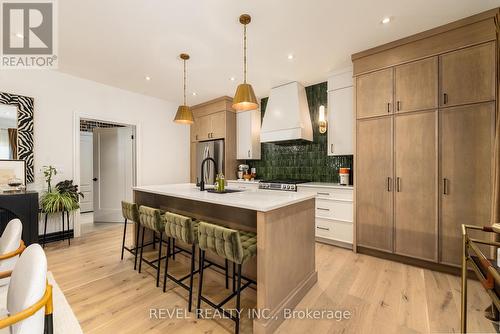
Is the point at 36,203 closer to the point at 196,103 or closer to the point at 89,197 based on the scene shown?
the point at 89,197

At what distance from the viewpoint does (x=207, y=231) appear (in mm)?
1678

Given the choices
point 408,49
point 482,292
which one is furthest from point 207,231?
point 408,49

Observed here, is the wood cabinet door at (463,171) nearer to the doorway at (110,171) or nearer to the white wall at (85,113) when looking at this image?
the white wall at (85,113)

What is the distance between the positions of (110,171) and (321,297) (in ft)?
15.6

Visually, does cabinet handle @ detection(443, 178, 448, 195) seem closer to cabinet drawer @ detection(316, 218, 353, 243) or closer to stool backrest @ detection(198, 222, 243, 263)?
cabinet drawer @ detection(316, 218, 353, 243)

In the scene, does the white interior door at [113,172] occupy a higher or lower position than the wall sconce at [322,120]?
lower

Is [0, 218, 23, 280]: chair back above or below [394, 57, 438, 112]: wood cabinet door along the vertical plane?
below

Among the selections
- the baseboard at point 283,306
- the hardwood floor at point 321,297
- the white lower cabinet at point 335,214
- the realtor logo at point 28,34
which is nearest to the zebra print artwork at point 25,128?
the realtor logo at point 28,34

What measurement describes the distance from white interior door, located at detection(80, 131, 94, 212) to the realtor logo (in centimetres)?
244

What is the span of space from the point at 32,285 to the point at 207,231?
962 millimetres

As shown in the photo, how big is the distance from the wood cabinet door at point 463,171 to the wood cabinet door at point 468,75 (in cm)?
10

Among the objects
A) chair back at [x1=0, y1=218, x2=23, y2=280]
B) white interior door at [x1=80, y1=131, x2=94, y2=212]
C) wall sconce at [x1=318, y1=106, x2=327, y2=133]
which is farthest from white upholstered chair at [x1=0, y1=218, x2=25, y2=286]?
white interior door at [x1=80, y1=131, x2=94, y2=212]

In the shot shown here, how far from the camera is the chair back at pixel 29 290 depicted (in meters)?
0.89

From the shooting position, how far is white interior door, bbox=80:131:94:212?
208 inches
